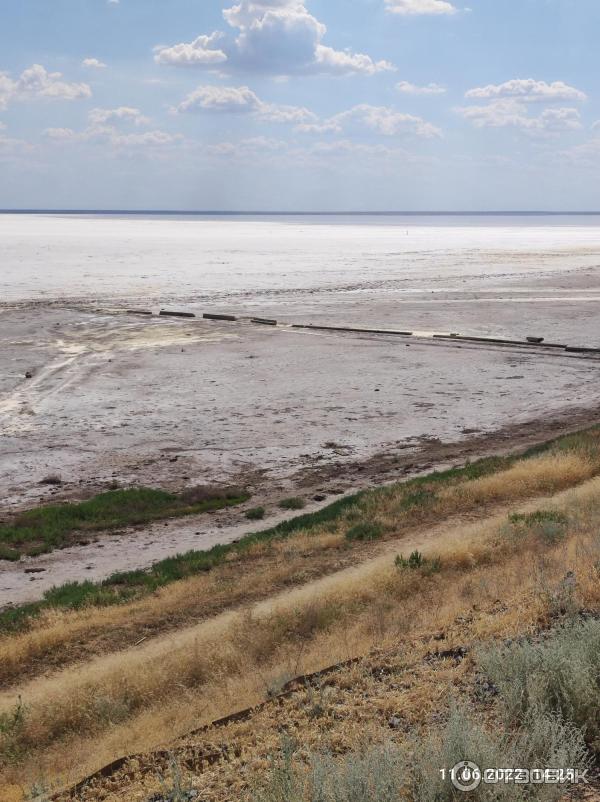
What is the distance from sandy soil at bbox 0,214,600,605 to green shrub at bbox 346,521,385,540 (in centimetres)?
235

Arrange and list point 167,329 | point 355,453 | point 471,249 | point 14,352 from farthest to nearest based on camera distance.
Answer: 1. point 471,249
2. point 167,329
3. point 14,352
4. point 355,453

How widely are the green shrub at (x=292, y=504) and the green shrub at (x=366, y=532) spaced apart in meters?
2.14

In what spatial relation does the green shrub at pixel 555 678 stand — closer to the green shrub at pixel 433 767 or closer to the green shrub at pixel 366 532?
the green shrub at pixel 433 767

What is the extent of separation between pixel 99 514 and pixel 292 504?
3804 mm

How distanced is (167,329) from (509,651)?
108 feet

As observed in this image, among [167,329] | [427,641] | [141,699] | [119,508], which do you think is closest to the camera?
[427,641]

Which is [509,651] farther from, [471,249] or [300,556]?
[471,249]

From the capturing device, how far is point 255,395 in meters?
26.5

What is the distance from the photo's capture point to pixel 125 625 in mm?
11641

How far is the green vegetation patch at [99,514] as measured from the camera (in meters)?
15.4

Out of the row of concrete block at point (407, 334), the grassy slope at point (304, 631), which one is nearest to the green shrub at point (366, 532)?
the grassy slope at point (304, 631)

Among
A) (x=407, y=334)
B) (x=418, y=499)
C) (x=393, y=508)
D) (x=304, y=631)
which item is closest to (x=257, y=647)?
(x=304, y=631)

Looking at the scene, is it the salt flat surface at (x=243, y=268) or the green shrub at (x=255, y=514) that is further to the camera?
the salt flat surface at (x=243, y=268)

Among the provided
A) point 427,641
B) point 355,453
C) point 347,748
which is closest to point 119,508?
point 355,453
